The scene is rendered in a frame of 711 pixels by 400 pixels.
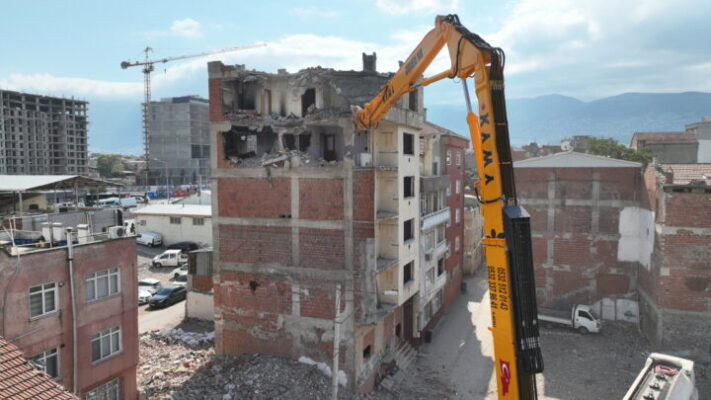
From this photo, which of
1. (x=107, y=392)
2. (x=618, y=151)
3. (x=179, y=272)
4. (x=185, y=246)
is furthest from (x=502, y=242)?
(x=618, y=151)

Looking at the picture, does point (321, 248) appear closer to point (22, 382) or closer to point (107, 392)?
point (107, 392)

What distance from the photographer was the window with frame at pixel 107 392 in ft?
57.9

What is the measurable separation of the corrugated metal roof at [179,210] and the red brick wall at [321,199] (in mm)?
28618

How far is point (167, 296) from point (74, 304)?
17.3 metres

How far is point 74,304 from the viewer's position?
1655 cm

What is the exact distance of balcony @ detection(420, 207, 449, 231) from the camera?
27.0 metres

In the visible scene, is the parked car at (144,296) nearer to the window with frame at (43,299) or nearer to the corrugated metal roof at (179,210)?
the corrugated metal roof at (179,210)

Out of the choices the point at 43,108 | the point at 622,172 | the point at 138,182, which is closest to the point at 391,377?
the point at 622,172

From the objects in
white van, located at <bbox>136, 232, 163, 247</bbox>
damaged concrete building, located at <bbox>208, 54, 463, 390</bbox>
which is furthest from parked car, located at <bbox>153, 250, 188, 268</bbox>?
damaged concrete building, located at <bbox>208, 54, 463, 390</bbox>

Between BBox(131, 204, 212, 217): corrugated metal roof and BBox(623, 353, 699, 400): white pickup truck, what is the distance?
39.5 m

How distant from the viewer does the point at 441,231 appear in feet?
104

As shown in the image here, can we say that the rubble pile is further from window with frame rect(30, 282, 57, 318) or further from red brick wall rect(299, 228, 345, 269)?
window with frame rect(30, 282, 57, 318)

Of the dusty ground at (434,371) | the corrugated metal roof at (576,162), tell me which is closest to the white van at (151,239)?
the dusty ground at (434,371)

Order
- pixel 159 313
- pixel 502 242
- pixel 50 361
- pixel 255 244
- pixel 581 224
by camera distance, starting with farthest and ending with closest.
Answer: pixel 159 313 < pixel 581 224 < pixel 255 244 < pixel 50 361 < pixel 502 242
